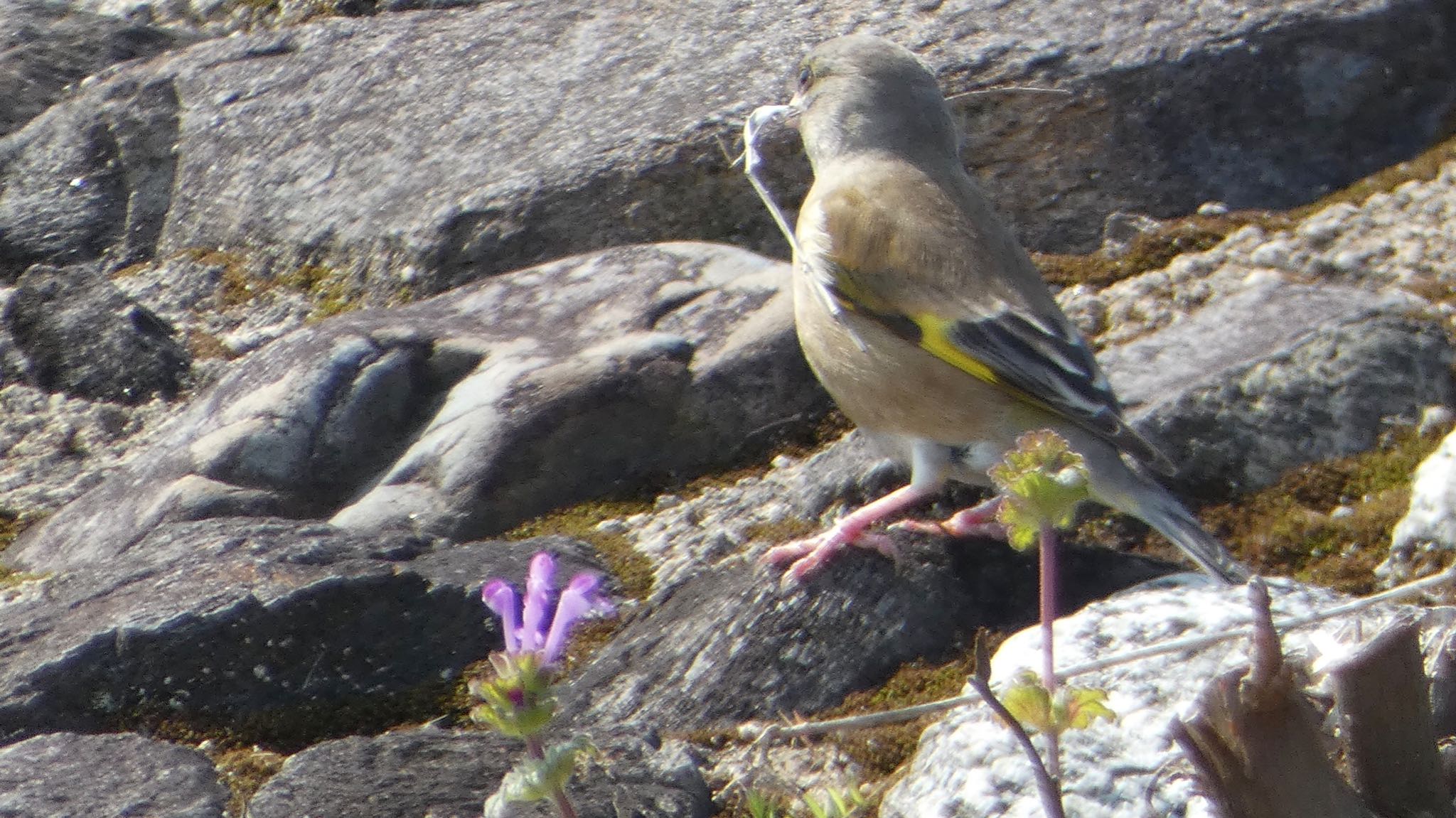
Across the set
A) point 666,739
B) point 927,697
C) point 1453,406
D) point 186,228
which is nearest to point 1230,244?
point 1453,406

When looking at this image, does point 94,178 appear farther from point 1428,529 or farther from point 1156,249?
point 1428,529

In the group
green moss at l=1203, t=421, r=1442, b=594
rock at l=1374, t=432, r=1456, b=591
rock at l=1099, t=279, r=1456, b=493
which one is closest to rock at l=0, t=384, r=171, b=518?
rock at l=1099, t=279, r=1456, b=493

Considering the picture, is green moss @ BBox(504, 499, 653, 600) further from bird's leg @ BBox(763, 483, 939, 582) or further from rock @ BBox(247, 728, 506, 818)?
rock @ BBox(247, 728, 506, 818)

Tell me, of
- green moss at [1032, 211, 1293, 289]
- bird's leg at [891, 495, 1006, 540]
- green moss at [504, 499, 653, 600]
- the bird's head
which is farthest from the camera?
the bird's head

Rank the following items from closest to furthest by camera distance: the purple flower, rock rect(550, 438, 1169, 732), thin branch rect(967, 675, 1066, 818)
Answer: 1. thin branch rect(967, 675, 1066, 818)
2. the purple flower
3. rock rect(550, 438, 1169, 732)

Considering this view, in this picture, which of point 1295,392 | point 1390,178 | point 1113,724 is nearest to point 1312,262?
point 1390,178

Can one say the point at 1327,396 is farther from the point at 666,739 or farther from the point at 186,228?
the point at 186,228
